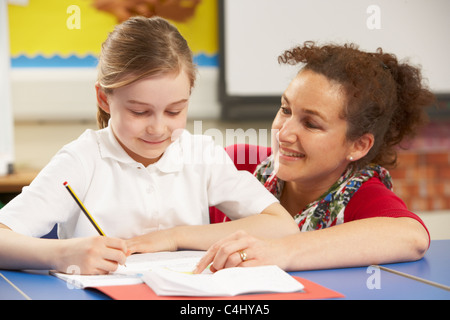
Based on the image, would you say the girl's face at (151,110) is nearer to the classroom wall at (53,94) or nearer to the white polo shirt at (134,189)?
the white polo shirt at (134,189)

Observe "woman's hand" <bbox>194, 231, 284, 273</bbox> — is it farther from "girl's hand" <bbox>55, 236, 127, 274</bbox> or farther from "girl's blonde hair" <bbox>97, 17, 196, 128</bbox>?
"girl's blonde hair" <bbox>97, 17, 196, 128</bbox>

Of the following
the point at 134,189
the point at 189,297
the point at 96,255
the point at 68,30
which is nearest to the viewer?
the point at 189,297

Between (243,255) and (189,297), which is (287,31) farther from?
(189,297)

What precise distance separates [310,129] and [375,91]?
18 cm

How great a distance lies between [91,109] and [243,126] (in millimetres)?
775

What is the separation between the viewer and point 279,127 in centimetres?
145

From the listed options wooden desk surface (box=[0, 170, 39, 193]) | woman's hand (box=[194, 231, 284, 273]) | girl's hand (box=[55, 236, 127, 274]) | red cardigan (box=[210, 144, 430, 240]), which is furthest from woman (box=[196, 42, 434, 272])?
wooden desk surface (box=[0, 170, 39, 193])

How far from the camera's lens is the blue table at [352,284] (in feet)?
2.79

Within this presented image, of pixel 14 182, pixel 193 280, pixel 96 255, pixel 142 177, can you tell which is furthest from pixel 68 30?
pixel 193 280

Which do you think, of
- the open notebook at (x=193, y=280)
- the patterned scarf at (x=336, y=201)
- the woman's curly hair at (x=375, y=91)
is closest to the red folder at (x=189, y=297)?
the open notebook at (x=193, y=280)

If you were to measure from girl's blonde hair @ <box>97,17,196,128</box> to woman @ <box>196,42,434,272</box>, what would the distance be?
303 millimetres

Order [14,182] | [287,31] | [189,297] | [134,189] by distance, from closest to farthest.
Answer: [189,297], [134,189], [14,182], [287,31]

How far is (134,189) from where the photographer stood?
1251 millimetres

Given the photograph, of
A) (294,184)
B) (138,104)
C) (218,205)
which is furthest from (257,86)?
(138,104)
